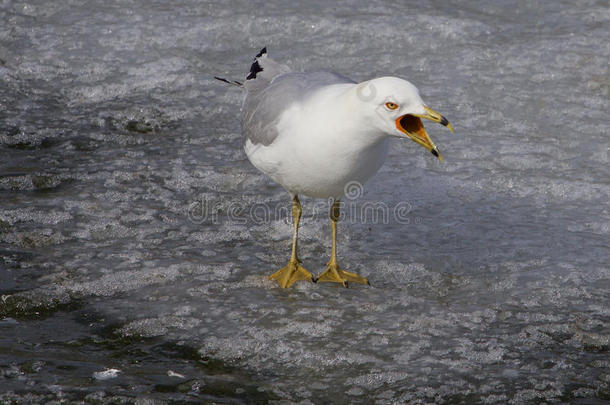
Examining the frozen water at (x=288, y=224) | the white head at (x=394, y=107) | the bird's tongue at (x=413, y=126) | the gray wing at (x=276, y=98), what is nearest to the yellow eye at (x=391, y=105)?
the white head at (x=394, y=107)

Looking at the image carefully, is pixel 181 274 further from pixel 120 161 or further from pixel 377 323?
pixel 120 161

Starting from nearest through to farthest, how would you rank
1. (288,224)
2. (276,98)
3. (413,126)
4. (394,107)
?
(394,107) < (413,126) < (276,98) < (288,224)

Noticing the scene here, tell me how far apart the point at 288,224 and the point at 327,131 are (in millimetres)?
1407

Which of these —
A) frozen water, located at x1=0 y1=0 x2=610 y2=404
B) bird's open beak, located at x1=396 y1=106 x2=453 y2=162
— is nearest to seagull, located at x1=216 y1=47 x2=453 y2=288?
bird's open beak, located at x1=396 y1=106 x2=453 y2=162

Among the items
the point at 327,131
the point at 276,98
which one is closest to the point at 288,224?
the point at 276,98

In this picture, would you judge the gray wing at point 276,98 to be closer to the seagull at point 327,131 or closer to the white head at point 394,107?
the seagull at point 327,131

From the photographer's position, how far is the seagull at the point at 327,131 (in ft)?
12.4

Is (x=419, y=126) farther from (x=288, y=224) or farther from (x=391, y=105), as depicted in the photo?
(x=288, y=224)

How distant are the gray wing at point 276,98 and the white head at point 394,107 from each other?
0.53 m

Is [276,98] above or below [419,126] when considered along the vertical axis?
above

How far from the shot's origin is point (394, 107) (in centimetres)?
375

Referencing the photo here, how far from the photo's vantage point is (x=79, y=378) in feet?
11.7

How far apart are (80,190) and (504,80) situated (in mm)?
3811

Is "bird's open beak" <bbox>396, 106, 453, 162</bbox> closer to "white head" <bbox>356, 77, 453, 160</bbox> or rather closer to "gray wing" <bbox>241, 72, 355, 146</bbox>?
"white head" <bbox>356, 77, 453, 160</bbox>
